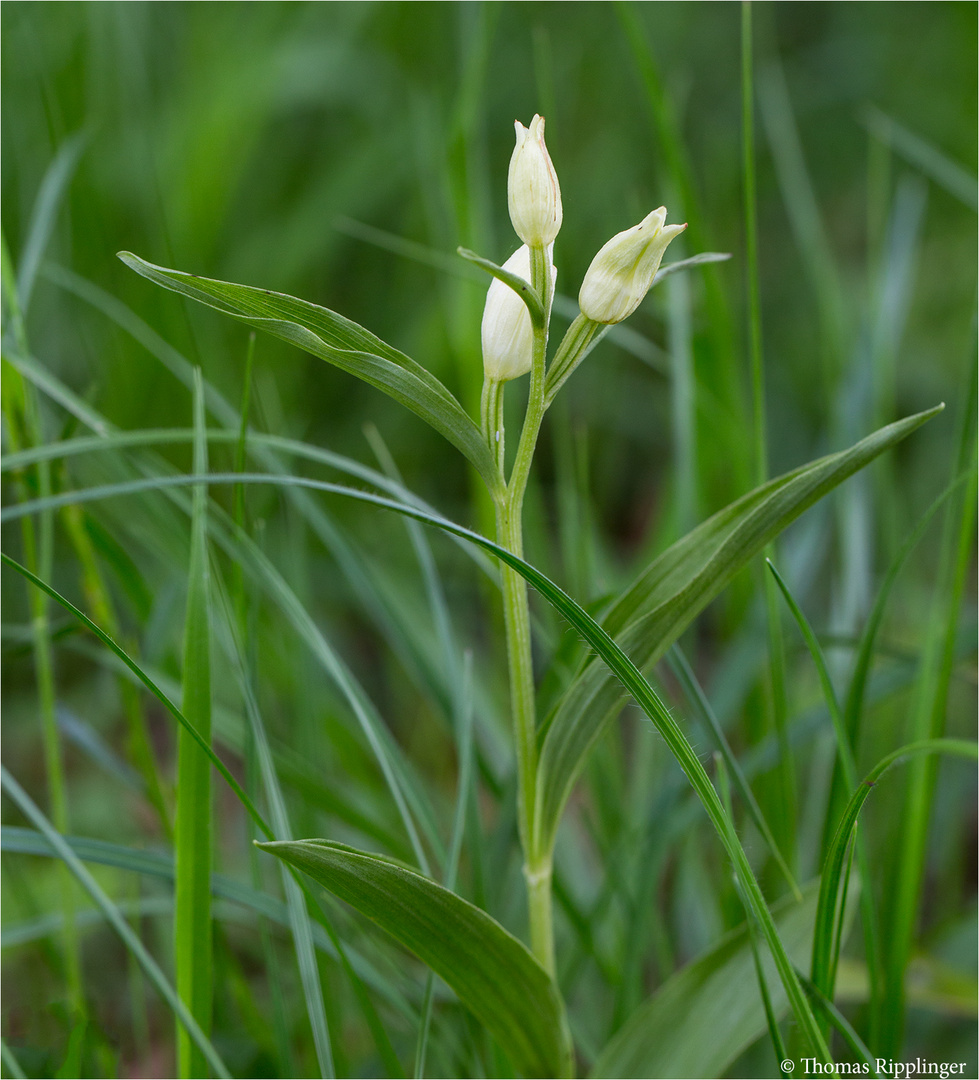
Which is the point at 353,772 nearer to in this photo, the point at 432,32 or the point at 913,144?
the point at 913,144

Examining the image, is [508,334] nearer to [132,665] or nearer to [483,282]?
[132,665]

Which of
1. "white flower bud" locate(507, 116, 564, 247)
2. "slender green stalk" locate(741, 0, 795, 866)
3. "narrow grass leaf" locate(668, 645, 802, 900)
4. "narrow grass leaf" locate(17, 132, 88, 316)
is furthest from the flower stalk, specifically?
"narrow grass leaf" locate(17, 132, 88, 316)

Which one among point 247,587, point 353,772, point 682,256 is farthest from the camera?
point 682,256

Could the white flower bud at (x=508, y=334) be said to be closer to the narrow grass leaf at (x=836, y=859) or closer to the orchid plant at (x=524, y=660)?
the orchid plant at (x=524, y=660)

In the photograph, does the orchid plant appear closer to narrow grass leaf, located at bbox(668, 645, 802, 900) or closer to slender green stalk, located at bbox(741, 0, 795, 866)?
narrow grass leaf, located at bbox(668, 645, 802, 900)

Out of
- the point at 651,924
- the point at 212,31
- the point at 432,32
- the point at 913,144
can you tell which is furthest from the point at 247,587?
the point at 432,32
